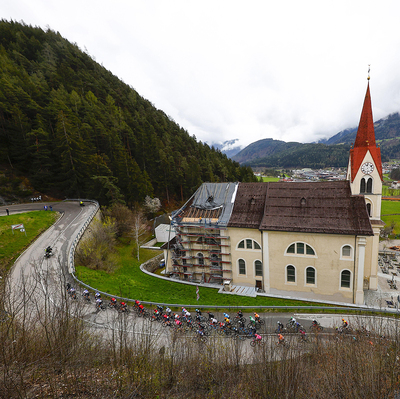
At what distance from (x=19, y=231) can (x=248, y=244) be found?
31.1m

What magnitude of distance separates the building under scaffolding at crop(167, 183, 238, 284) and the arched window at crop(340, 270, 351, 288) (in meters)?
12.9

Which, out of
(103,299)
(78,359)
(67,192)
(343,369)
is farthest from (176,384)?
(67,192)

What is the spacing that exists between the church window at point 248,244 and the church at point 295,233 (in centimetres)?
13

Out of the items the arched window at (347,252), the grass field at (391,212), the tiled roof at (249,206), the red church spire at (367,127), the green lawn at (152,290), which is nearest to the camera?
the green lawn at (152,290)

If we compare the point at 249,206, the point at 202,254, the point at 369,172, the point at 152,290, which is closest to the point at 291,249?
the point at 249,206

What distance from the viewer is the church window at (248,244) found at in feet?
92.4

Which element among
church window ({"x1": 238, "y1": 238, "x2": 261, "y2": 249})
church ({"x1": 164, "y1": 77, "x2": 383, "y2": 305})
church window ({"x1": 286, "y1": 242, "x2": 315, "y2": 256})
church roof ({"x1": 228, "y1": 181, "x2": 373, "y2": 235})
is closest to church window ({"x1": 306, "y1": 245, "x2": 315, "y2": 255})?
church window ({"x1": 286, "y1": 242, "x2": 315, "y2": 256})

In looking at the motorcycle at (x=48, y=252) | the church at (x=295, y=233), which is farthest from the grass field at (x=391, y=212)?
the motorcycle at (x=48, y=252)

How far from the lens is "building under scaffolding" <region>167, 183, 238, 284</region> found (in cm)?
2983

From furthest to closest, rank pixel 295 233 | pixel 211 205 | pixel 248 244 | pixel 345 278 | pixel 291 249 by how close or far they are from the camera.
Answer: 1. pixel 211 205
2. pixel 248 244
3. pixel 291 249
4. pixel 295 233
5. pixel 345 278

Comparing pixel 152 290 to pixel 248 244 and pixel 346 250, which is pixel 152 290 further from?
pixel 346 250

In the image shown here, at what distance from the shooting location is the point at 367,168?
1074 inches

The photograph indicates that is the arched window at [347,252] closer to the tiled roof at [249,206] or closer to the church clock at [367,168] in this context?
the tiled roof at [249,206]

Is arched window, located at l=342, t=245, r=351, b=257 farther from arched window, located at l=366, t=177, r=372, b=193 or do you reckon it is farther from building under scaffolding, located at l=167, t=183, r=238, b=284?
building under scaffolding, located at l=167, t=183, r=238, b=284
